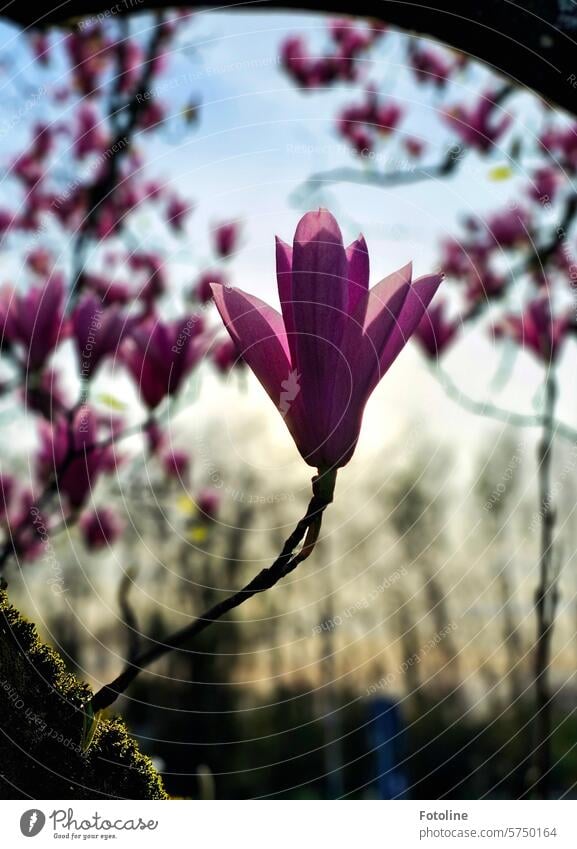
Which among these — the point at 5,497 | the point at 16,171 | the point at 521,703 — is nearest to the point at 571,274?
the point at 5,497

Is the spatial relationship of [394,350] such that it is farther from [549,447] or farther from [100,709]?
[549,447]
